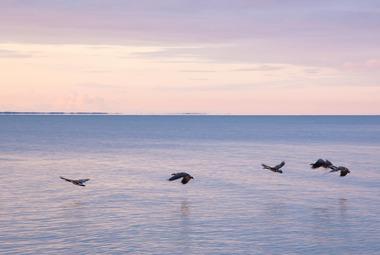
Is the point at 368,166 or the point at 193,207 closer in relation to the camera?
the point at 193,207

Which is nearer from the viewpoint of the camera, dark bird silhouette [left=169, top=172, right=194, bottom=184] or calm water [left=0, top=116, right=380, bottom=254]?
calm water [left=0, top=116, right=380, bottom=254]

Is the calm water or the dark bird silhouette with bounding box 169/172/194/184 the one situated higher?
the dark bird silhouette with bounding box 169/172/194/184

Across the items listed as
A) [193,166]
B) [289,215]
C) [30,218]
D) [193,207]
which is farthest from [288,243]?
[193,166]

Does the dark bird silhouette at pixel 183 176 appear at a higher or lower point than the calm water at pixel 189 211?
higher

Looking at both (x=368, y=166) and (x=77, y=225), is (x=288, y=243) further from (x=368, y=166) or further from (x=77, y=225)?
(x=368, y=166)

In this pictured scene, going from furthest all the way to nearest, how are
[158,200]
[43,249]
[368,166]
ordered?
[368,166]
[158,200]
[43,249]

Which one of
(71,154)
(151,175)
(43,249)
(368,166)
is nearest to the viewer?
(43,249)

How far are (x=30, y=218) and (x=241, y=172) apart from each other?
35.2 meters

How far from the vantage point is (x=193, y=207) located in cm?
4791

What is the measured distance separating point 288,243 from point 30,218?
16653mm

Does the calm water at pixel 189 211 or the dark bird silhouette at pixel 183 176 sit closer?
the calm water at pixel 189 211

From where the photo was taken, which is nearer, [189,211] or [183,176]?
[189,211]

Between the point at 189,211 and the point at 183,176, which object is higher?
the point at 183,176

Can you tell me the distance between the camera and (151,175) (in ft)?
229
